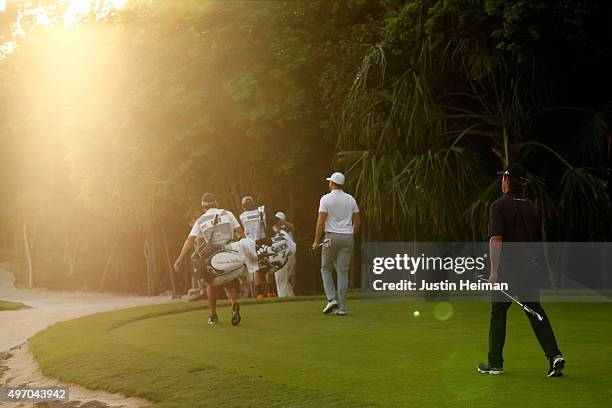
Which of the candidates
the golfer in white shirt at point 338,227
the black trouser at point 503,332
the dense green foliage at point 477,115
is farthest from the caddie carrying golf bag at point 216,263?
the dense green foliage at point 477,115

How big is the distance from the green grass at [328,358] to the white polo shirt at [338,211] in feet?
4.61

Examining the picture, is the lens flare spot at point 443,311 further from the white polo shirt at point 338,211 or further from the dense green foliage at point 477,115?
the dense green foliage at point 477,115

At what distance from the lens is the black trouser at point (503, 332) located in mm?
9680

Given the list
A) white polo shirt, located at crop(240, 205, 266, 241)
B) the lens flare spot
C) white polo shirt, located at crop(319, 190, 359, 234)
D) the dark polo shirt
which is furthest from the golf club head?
white polo shirt, located at crop(240, 205, 266, 241)

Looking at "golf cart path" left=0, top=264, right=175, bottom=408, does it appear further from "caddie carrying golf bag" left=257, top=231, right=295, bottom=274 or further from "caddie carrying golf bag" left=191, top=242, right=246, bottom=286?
"caddie carrying golf bag" left=257, top=231, right=295, bottom=274

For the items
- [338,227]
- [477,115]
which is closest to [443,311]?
[338,227]

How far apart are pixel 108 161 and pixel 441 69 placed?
1473cm

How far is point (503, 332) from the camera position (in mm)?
9844

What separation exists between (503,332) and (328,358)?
221 centimetres

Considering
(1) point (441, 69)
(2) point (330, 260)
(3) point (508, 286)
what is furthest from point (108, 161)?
(3) point (508, 286)

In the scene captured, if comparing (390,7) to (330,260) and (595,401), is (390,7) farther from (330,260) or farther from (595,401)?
(595,401)

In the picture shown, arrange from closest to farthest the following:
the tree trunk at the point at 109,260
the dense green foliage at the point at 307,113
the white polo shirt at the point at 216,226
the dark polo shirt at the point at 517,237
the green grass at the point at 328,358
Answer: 1. the green grass at the point at 328,358
2. the dark polo shirt at the point at 517,237
3. the white polo shirt at the point at 216,226
4. the dense green foliage at the point at 307,113
5. the tree trunk at the point at 109,260

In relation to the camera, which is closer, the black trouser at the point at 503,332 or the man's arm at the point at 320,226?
the black trouser at the point at 503,332

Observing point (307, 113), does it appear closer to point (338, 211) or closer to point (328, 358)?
point (338, 211)
